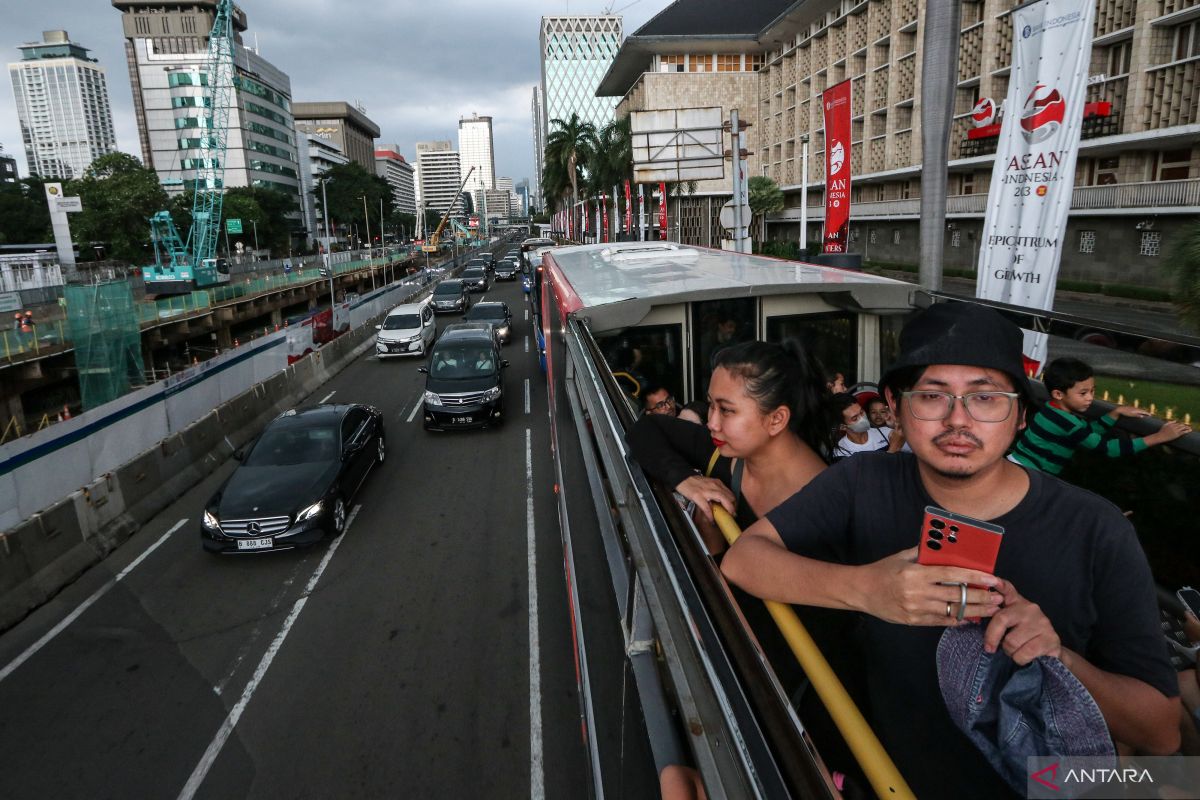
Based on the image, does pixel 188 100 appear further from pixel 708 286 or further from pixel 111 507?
pixel 708 286

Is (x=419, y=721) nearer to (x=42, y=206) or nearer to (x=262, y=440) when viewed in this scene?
(x=262, y=440)

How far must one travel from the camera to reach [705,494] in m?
2.50

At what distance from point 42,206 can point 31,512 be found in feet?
334

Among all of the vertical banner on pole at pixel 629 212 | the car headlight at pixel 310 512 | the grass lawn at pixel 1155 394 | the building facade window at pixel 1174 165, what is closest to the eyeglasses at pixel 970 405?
the car headlight at pixel 310 512

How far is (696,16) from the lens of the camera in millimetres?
64312

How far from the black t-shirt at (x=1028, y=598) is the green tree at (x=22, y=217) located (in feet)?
347

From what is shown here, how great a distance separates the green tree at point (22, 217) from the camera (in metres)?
80.9

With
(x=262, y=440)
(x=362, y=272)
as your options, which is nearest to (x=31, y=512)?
(x=262, y=440)

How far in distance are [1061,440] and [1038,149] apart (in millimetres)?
6899

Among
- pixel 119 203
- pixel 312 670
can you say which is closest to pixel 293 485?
pixel 312 670

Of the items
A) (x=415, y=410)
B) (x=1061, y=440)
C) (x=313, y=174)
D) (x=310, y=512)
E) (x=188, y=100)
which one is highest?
(x=188, y=100)

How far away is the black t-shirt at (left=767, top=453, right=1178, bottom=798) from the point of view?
1540 millimetres

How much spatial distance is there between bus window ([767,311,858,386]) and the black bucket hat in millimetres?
4469

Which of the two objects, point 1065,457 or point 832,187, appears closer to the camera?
point 1065,457
